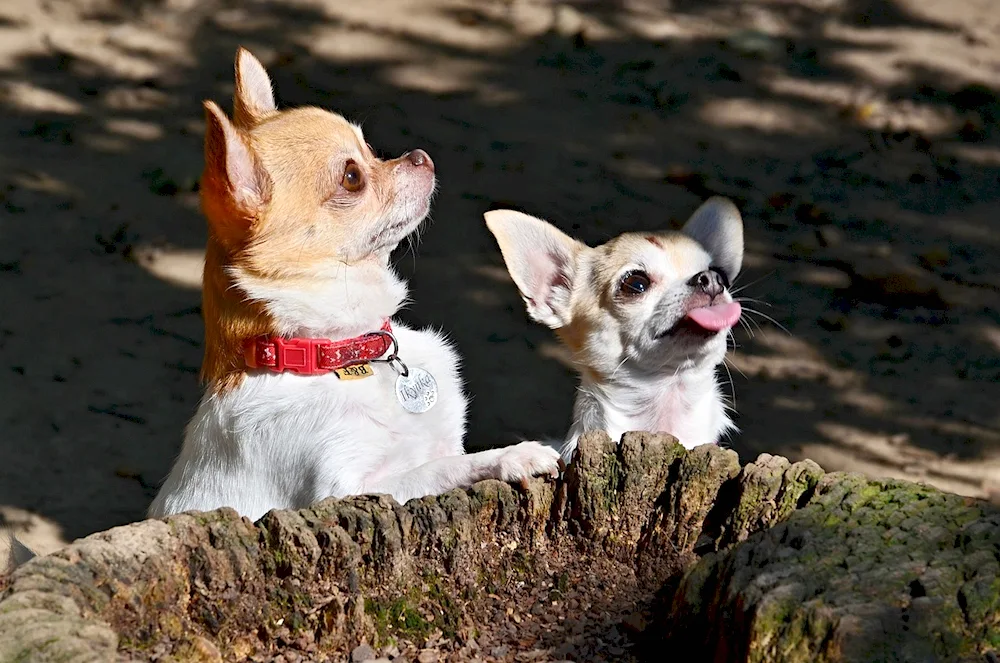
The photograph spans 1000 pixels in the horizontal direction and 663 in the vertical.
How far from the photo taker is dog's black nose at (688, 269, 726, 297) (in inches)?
138

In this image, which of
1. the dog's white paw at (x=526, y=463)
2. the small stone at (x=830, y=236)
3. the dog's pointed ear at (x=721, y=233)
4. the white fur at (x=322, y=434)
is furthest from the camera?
the small stone at (x=830, y=236)

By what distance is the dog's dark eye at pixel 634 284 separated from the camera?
3.68 m

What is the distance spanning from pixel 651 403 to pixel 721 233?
A: 0.62 m

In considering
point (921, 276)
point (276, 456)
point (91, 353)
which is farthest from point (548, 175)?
point (276, 456)

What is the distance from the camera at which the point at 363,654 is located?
216cm

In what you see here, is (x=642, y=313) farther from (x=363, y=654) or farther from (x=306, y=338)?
(x=363, y=654)

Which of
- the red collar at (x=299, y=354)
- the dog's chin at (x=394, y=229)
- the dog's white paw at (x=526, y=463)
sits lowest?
the red collar at (x=299, y=354)

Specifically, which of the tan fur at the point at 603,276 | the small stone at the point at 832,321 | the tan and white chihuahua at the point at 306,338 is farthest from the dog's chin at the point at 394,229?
the small stone at the point at 832,321

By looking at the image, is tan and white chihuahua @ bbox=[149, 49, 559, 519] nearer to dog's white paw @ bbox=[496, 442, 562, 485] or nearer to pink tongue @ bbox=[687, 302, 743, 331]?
dog's white paw @ bbox=[496, 442, 562, 485]

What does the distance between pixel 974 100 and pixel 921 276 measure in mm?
1280

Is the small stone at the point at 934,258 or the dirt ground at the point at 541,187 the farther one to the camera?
the small stone at the point at 934,258

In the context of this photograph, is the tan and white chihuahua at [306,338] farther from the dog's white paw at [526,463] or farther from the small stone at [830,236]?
the small stone at [830,236]

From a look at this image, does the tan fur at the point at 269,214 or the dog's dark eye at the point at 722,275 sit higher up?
the tan fur at the point at 269,214

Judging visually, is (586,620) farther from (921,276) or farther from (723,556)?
(921,276)
